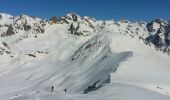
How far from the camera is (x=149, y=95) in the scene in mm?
48438

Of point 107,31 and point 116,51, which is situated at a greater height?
point 107,31

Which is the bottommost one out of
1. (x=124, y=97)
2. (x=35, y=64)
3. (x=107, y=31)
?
(x=124, y=97)

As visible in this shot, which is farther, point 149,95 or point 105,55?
point 105,55

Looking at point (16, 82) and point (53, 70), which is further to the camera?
point (53, 70)

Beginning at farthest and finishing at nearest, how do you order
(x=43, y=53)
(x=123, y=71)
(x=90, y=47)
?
(x=43, y=53) → (x=90, y=47) → (x=123, y=71)

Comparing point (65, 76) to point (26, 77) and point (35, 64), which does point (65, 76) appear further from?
point (35, 64)

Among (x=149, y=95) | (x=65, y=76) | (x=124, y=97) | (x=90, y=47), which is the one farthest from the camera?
(x=90, y=47)

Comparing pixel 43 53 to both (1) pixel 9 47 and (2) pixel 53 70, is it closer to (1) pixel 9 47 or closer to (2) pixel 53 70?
(1) pixel 9 47

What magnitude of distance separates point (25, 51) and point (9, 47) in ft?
35.3

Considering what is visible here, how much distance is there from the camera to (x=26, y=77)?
14950 cm

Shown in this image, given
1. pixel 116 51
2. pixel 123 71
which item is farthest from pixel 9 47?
pixel 123 71

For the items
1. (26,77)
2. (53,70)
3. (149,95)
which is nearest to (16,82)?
(26,77)

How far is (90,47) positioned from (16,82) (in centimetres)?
3804

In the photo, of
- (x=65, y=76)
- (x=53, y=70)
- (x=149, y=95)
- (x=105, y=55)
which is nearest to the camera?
(x=149, y=95)
